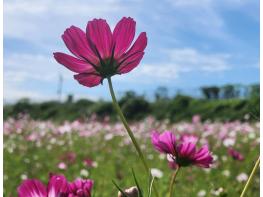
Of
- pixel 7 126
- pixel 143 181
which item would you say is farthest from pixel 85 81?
pixel 7 126

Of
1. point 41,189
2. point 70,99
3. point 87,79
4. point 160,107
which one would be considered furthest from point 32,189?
point 70,99

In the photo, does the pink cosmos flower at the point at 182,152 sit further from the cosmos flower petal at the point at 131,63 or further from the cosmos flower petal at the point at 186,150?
the cosmos flower petal at the point at 131,63

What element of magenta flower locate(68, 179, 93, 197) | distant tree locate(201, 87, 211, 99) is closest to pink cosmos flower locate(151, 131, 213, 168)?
magenta flower locate(68, 179, 93, 197)

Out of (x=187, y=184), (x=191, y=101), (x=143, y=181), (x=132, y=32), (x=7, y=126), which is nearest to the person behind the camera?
(x=132, y=32)

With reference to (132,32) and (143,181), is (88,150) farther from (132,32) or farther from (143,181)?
(132,32)

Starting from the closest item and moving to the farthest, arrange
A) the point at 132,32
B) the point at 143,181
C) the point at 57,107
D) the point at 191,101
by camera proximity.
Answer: the point at 132,32, the point at 143,181, the point at 191,101, the point at 57,107

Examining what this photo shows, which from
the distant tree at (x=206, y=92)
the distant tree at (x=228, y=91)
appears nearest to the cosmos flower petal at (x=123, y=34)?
the distant tree at (x=228, y=91)

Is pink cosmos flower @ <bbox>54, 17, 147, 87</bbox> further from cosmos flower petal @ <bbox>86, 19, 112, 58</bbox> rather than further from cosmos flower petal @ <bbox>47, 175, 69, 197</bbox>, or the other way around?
cosmos flower petal @ <bbox>47, 175, 69, 197</bbox>
